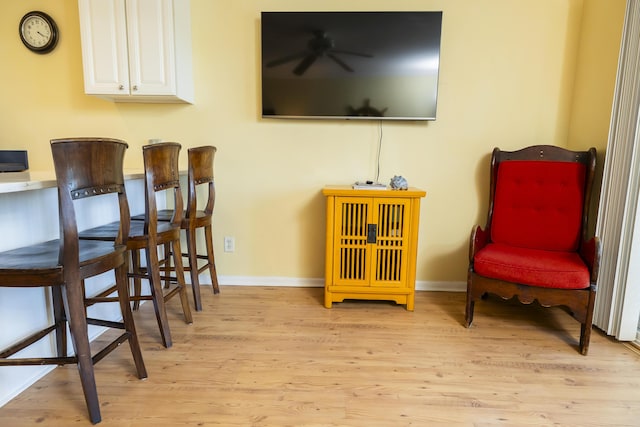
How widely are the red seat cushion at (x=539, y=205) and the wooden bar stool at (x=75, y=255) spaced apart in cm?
231

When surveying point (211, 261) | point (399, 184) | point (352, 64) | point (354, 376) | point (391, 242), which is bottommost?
point (354, 376)

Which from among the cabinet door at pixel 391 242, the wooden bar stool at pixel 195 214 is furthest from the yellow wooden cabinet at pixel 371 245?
the wooden bar stool at pixel 195 214

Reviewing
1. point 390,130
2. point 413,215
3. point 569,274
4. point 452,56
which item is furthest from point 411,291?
point 452,56

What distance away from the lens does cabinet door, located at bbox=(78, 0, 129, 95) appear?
221cm

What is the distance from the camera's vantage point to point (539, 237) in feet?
7.38

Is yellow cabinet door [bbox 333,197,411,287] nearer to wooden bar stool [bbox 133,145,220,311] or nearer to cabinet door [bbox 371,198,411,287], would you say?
cabinet door [bbox 371,198,411,287]

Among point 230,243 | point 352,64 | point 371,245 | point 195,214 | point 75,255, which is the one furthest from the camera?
point 230,243

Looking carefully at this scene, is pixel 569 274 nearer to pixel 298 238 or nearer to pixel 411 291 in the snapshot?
pixel 411 291

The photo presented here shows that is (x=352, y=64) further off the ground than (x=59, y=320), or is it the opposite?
(x=352, y=64)

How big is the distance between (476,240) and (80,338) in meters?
2.10

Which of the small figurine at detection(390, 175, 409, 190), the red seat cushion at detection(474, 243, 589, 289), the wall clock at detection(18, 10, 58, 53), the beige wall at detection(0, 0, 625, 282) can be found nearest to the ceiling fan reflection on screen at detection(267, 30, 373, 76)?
the beige wall at detection(0, 0, 625, 282)

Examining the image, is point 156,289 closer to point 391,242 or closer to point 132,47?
point 391,242

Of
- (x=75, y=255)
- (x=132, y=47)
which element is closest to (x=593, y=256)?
(x=75, y=255)

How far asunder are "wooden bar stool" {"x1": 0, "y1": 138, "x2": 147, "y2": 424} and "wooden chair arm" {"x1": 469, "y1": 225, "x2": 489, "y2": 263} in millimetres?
1868
